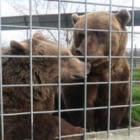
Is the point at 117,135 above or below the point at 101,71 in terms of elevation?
below

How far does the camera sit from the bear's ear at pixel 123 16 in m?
3.33

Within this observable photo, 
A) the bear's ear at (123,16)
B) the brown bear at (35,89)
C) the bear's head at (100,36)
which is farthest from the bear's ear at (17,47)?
the bear's ear at (123,16)

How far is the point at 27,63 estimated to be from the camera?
2.50 metres

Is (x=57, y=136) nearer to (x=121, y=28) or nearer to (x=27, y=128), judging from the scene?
(x=27, y=128)

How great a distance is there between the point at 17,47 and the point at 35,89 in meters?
0.40

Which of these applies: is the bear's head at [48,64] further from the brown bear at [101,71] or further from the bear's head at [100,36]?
the brown bear at [101,71]

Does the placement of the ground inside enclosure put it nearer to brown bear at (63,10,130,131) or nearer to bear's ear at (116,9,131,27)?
brown bear at (63,10,130,131)

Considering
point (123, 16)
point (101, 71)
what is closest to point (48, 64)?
point (101, 71)

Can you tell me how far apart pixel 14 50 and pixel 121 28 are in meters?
1.48

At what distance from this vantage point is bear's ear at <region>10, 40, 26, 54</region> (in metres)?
2.40

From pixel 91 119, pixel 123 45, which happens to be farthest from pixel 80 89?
pixel 123 45

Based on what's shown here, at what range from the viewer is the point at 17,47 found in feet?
8.00

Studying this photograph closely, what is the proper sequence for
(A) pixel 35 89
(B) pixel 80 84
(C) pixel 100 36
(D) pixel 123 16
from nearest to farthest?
(B) pixel 80 84 < (A) pixel 35 89 < (C) pixel 100 36 < (D) pixel 123 16

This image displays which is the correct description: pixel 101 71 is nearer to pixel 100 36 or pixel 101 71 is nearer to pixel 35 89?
pixel 100 36
